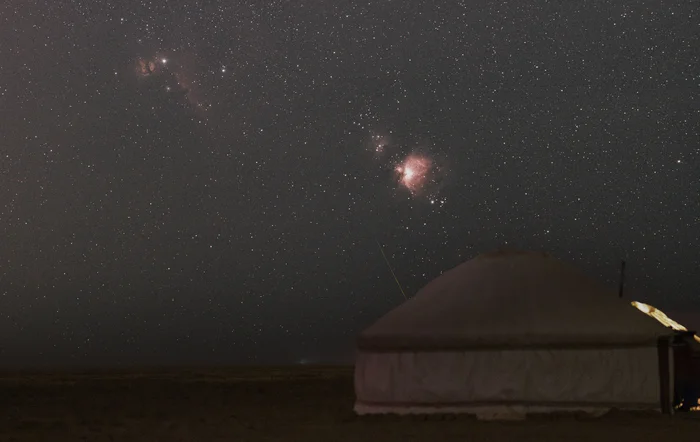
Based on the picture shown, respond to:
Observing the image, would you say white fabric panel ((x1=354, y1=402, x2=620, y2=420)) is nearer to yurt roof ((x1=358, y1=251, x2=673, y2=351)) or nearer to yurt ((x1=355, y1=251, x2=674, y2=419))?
yurt ((x1=355, y1=251, x2=674, y2=419))

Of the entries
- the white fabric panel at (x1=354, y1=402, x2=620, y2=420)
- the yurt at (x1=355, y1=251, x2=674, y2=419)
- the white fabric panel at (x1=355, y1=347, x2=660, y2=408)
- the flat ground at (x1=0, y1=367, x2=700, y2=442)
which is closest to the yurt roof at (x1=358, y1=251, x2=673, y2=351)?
the yurt at (x1=355, y1=251, x2=674, y2=419)

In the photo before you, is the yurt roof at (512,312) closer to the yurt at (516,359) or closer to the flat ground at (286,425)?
the yurt at (516,359)

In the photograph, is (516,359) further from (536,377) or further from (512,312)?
(512,312)

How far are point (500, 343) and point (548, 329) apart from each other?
61cm

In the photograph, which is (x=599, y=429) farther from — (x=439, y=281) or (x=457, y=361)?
(x=439, y=281)

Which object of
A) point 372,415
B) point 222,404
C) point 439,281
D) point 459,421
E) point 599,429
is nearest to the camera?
point 599,429

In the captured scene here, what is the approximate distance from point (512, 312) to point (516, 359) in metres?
Result: 0.70

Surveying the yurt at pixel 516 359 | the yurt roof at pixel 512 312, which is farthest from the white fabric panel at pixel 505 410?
the yurt roof at pixel 512 312

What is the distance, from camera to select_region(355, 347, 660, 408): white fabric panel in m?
11.1

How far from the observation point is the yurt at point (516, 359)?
11.1 m

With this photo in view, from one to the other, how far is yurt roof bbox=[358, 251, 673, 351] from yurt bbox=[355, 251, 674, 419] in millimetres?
13

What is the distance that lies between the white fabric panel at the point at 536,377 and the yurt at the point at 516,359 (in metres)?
0.01

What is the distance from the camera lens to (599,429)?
1021 cm

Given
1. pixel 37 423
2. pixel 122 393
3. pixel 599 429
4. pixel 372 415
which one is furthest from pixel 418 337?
pixel 122 393
